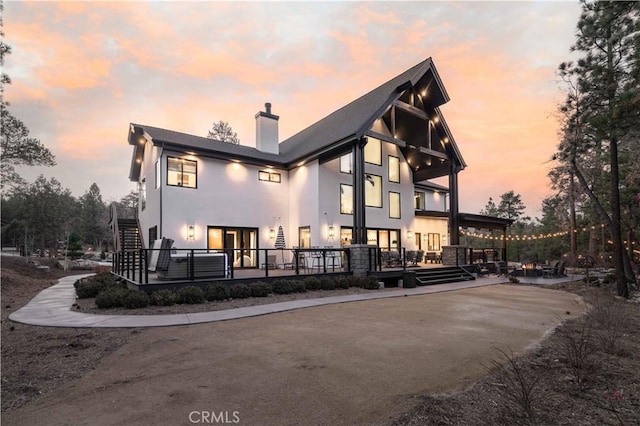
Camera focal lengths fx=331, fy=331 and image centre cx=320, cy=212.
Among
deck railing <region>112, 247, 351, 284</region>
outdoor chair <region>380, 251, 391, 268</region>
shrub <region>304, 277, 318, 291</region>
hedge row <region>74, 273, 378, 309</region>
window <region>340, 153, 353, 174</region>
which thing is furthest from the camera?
window <region>340, 153, 353, 174</region>

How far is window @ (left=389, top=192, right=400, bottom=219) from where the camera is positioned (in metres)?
19.5

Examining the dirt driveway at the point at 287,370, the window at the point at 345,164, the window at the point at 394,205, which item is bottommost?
the dirt driveway at the point at 287,370

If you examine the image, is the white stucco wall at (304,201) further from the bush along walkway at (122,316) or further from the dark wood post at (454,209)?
the dark wood post at (454,209)

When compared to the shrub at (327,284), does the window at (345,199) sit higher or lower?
higher

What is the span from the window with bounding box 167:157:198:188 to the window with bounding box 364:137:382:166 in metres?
8.98

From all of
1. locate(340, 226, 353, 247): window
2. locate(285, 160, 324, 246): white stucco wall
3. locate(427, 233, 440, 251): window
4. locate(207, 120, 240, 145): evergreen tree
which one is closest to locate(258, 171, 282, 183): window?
locate(285, 160, 324, 246): white stucco wall

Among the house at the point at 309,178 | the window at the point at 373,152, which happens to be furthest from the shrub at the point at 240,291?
the window at the point at 373,152

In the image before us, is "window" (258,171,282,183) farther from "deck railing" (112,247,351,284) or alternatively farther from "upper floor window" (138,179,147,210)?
"upper floor window" (138,179,147,210)

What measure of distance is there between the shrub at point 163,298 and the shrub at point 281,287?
9.96 ft

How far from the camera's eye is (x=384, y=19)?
555 inches

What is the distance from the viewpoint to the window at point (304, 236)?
16797 mm

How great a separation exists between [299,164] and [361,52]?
6.27 meters

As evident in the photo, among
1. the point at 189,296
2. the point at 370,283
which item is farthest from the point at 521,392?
the point at 370,283

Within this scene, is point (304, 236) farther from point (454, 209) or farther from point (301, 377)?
point (301, 377)
